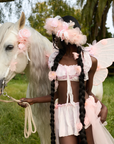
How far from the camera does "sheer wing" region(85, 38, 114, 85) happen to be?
1767 mm

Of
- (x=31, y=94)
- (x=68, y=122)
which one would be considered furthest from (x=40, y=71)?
(x=68, y=122)

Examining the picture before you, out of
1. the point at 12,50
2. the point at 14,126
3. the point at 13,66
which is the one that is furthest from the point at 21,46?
the point at 14,126

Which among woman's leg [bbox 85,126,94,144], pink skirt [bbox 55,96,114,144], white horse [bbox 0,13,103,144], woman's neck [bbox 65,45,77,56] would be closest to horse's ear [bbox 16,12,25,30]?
white horse [bbox 0,13,103,144]

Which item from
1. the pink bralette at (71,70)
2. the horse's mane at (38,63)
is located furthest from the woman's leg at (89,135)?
the horse's mane at (38,63)

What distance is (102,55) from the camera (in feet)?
5.90

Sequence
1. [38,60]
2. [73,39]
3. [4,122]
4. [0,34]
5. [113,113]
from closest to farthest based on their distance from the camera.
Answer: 1. [73,39]
2. [0,34]
3. [38,60]
4. [4,122]
5. [113,113]

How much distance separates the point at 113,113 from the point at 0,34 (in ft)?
10.7

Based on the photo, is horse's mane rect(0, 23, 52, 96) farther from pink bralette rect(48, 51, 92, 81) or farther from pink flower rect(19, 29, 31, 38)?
pink bralette rect(48, 51, 92, 81)

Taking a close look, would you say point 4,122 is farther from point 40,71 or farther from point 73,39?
point 73,39

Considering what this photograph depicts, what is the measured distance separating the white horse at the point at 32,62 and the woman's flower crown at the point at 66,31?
29cm

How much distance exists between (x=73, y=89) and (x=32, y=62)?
20.8 inches

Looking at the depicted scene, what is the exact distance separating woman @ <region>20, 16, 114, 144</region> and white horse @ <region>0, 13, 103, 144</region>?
0.73 feet

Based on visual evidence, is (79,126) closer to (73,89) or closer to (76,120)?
(76,120)

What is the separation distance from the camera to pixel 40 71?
177 cm
